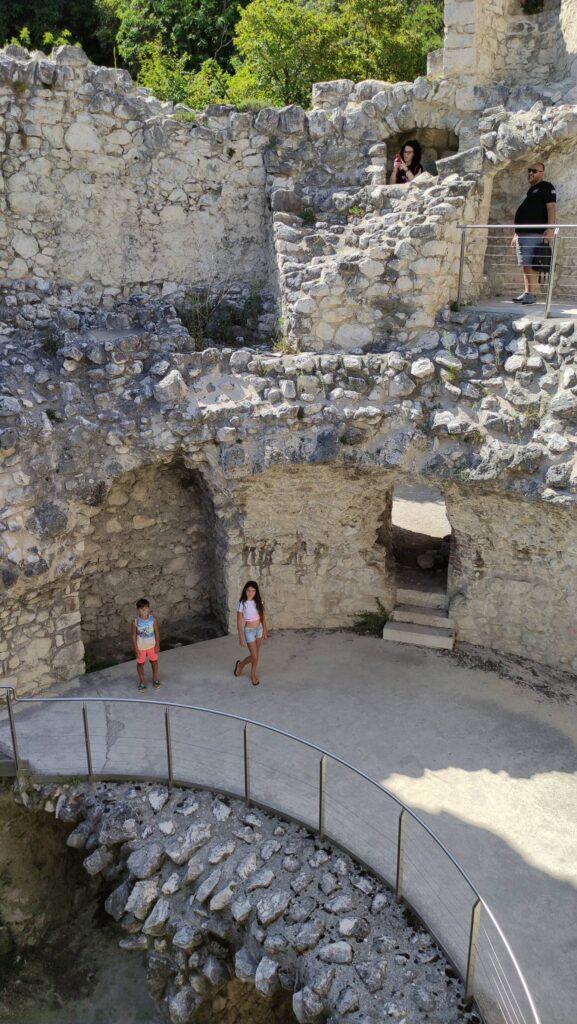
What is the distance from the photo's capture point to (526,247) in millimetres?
10008

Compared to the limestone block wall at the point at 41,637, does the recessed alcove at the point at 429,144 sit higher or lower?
higher

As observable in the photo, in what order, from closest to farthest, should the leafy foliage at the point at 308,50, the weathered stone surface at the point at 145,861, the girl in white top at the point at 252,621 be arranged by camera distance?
the weathered stone surface at the point at 145,861 < the girl in white top at the point at 252,621 < the leafy foliage at the point at 308,50

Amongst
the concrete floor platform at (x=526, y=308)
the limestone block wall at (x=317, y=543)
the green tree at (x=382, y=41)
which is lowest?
the limestone block wall at (x=317, y=543)

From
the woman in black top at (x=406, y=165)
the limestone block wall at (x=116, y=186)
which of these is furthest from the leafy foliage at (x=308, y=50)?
the woman in black top at (x=406, y=165)

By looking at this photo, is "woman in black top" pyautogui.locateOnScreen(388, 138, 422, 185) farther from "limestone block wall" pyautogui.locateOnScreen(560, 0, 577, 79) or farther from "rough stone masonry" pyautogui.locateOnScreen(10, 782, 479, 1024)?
"rough stone masonry" pyautogui.locateOnScreen(10, 782, 479, 1024)

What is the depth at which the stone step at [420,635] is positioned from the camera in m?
9.88

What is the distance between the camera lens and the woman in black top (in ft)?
35.1

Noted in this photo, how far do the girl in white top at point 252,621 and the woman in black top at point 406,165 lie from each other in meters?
5.67

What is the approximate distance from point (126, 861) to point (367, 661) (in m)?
3.69

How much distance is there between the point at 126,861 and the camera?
7.11 metres

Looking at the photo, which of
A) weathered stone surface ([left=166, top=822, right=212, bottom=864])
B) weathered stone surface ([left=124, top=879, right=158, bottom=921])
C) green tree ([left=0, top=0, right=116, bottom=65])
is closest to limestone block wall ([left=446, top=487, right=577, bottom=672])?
weathered stone surface ([left=166, top=822, right=212, bottom=864])

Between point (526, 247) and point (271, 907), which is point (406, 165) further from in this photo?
point (271, 907)

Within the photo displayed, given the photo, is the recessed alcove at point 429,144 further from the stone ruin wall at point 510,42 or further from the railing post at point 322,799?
the railing post at point 322,799

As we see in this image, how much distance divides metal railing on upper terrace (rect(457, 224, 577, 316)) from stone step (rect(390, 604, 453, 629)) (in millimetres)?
3686
